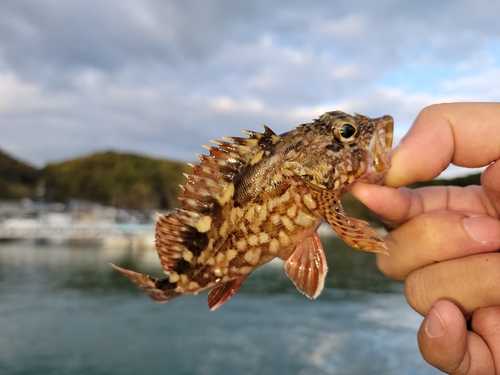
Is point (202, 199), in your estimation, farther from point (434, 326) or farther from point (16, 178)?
point (16, 178)

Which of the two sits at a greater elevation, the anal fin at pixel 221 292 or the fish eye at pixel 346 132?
the fish eye at pixel 346 132

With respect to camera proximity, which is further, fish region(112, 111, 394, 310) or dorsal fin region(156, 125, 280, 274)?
dorsal fin region(156, 125, 280, 274)

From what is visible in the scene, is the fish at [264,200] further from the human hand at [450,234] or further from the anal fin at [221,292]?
the human hand at [450,234]

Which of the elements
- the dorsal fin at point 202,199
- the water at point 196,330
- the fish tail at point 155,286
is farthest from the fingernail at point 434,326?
the water at point 196,330

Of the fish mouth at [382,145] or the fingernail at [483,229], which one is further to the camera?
the fingernail at [483,229]

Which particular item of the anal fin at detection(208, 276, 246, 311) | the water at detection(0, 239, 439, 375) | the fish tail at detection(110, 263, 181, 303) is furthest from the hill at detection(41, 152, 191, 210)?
the fish tail at detection(110, 263, 181, 303)

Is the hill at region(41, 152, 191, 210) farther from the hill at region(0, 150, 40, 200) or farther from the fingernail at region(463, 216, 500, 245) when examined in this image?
the fingernail at region(463, 216, 500, 245)

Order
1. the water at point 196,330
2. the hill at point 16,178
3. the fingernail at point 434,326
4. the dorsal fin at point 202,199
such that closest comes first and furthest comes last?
the fingernail at point 434,326, the dorsal fin at point 202,199, the water at point 196,330, the hill at point 16,178
